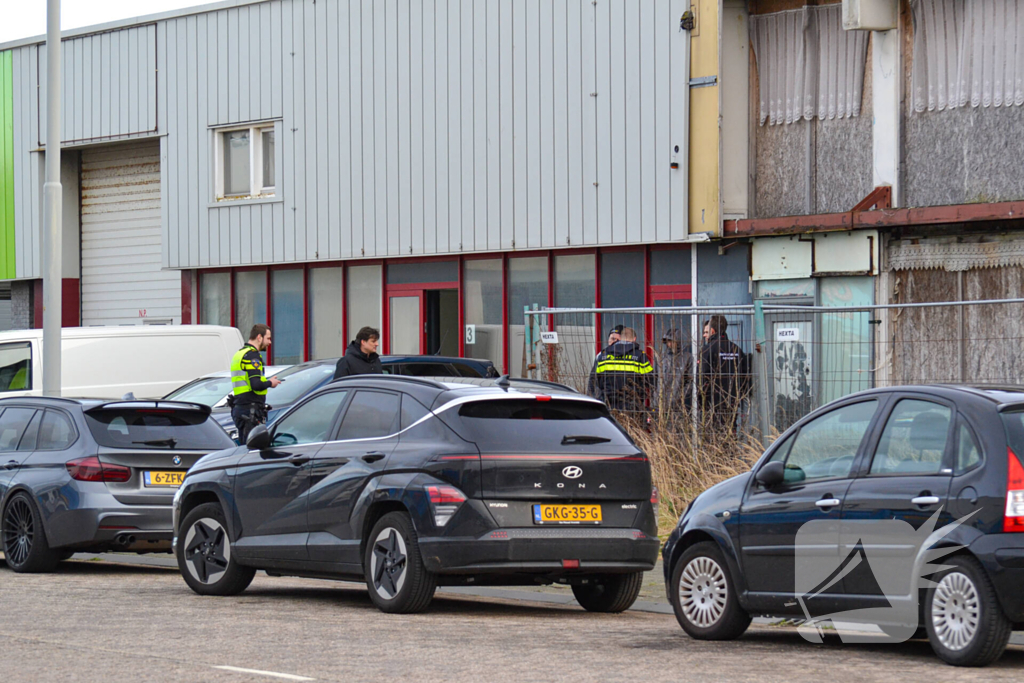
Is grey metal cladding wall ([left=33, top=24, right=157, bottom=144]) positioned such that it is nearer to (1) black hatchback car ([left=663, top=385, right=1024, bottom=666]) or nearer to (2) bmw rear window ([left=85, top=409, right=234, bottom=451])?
(2) bmw rear window ([left=85, top=409, right=234, bottom=451])

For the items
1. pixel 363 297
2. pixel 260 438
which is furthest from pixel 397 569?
pixel 363 297

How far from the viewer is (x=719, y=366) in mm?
14031

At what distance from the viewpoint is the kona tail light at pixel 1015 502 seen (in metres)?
7.16

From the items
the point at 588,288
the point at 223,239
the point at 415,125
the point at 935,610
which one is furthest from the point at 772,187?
the point at 935,610

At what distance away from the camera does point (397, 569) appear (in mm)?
9797

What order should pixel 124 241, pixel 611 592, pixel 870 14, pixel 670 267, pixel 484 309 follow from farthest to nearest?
pixel 124 241
pixel 484 309
pixel 670 267
pixel 870 14
pixel 611 592

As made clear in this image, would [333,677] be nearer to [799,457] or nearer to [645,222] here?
[799,457]

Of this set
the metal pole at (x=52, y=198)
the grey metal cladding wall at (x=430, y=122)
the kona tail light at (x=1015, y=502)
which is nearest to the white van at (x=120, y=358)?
the metal pole at (x=52, y=198)

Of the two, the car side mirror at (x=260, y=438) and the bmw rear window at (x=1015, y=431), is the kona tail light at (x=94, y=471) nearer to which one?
the car side mirror at (x=260, y=438)

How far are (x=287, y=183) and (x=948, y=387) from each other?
63.3 feet

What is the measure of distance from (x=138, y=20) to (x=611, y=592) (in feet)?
67.3

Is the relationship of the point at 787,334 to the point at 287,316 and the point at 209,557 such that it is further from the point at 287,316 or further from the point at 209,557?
the point at 287,316

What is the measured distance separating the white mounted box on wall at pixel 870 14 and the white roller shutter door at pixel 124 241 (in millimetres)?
14136

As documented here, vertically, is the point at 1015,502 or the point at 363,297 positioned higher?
the point at 363,297
